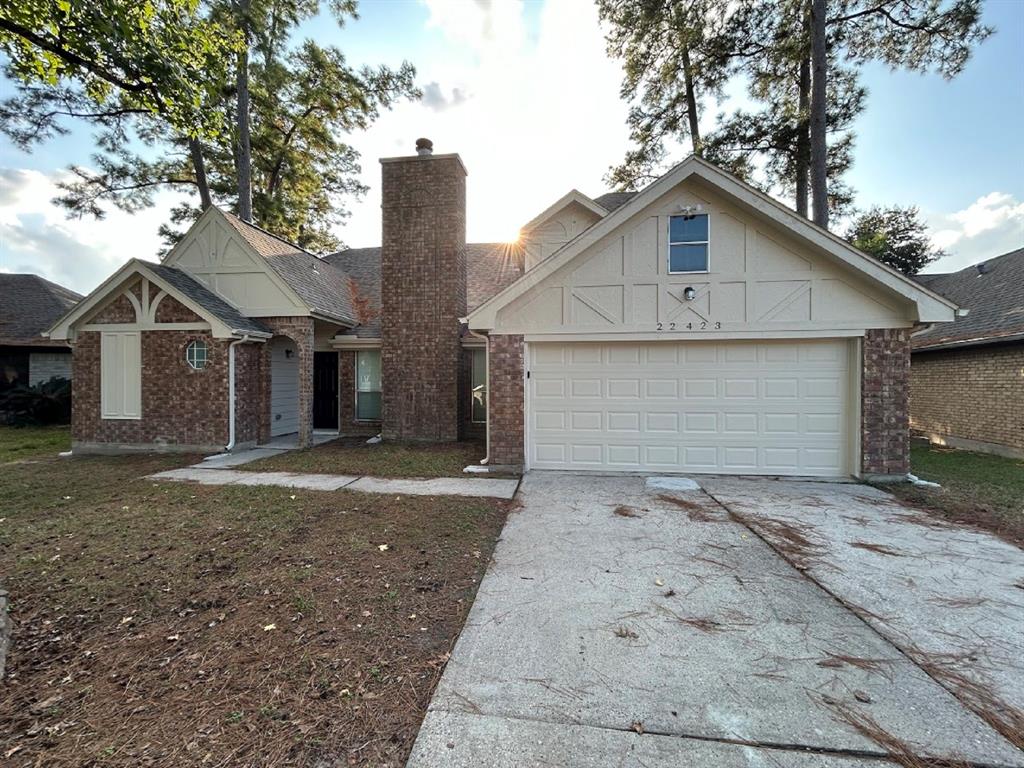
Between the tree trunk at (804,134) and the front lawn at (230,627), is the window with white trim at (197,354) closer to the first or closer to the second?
the front lawn at (230,627)

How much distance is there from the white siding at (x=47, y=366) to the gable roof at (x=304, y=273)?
12406mm

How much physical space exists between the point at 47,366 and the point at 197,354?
44.7ft

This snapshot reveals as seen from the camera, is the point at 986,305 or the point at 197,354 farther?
the point at 986,305

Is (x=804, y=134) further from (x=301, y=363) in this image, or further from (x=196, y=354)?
(x=196, y=354)

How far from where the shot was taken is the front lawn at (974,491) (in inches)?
216

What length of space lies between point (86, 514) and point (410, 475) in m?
4.26

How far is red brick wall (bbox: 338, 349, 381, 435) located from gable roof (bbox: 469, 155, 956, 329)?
6.11 m

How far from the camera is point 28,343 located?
1677 cm

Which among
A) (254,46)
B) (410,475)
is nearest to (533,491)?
(410,475)

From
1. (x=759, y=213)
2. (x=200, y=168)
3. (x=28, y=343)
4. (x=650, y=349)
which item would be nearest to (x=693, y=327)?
(x=650, y=349)

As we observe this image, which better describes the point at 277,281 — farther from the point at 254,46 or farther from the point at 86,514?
the point at 254,46

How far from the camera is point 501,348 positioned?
26.5 feet

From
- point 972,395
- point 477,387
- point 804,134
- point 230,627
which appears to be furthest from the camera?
point 804,134

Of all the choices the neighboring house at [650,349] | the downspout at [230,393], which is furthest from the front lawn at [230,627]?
the downspout at [230,393]
